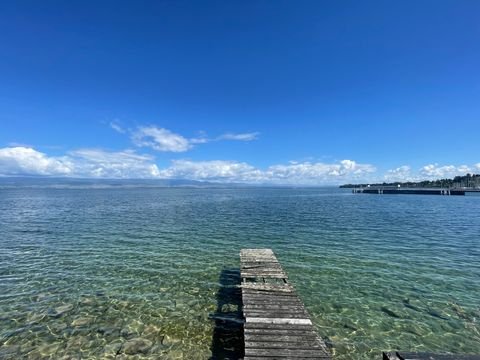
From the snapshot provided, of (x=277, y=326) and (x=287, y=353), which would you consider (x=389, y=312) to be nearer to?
(x=277, y=326)

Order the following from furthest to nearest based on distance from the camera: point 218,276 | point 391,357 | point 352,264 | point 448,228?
point 448,228 → point 352,264 → point 218,276 → point 391,357

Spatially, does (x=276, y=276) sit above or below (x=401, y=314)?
above

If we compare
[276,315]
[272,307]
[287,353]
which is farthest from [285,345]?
[272,307]

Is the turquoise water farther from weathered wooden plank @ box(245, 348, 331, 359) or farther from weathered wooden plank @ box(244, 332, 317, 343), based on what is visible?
weathered wooden plank @ box(245, 348, 331, 359)

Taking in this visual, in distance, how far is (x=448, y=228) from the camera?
36.6 metres

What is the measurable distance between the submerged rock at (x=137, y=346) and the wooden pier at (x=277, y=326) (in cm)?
375

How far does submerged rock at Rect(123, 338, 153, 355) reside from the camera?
9.62 metres

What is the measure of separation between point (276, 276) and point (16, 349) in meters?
11.2

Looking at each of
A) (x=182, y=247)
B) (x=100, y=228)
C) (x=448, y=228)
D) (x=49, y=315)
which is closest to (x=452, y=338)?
(x=49, y=315)

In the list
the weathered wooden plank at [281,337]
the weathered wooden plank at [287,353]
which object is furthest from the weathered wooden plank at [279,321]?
the weathered wooden plank at [287,353]

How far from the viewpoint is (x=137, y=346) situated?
993 centimetres

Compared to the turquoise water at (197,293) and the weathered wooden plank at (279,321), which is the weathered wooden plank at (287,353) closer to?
the weathered wooden plank at (279,321)

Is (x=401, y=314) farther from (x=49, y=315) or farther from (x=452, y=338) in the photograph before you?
(x=49, y=315)

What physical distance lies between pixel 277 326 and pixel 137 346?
520 cm
